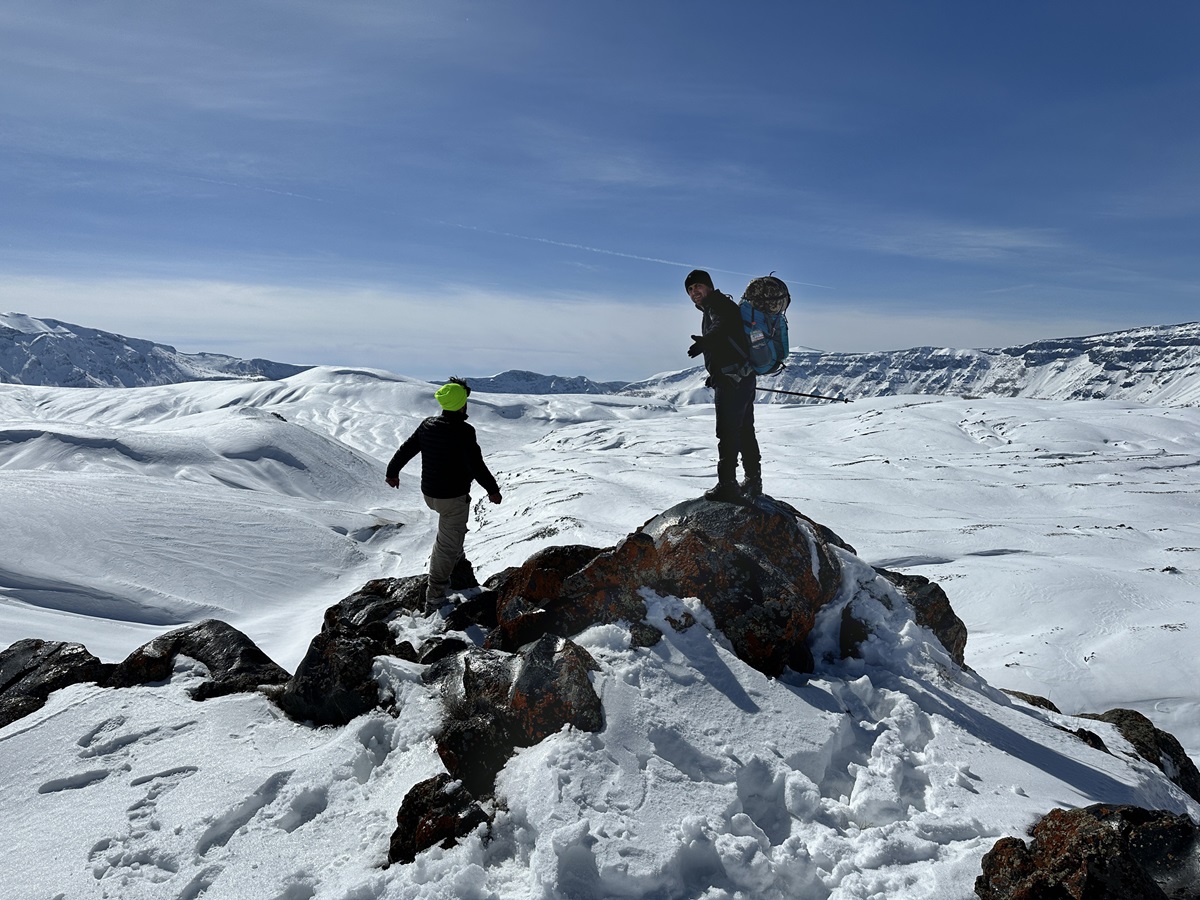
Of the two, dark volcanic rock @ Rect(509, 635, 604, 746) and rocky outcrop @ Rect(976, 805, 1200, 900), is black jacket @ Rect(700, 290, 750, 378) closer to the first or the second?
dark volcanic rock @ Rect(509, 635, 604, 746)

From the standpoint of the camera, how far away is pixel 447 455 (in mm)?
9086

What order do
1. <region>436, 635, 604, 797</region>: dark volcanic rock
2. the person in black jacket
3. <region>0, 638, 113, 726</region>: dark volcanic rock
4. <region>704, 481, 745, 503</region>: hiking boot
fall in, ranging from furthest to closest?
1. the person in black jacket
2. <region>704, 481, 745, 503</region>: hiking boot
3. <region>0, 638, 113, 726</region>: dark volcanic rock
4. <region>436, 635, 604, 797</region>: dark volcanic rock

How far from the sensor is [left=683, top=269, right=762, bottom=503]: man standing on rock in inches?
306

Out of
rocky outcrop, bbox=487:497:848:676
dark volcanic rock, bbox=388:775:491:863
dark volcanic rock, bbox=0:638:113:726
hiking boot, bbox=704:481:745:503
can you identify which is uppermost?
hiking boot, bbox=704:481:745:503

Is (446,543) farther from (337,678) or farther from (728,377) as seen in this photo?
(728,377)

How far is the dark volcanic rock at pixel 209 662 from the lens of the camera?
7.20 meters

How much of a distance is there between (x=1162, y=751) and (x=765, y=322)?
647cm

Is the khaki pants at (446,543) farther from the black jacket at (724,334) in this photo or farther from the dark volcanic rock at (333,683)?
the black jacket at (724,334)

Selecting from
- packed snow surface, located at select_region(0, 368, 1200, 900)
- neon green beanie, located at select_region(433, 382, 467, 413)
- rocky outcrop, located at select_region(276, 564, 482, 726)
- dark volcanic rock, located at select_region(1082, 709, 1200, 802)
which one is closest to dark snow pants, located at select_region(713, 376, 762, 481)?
packed snow surface, located at select_region(0, 368, 1200, 900)

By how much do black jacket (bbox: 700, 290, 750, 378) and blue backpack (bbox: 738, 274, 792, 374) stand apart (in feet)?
0.26

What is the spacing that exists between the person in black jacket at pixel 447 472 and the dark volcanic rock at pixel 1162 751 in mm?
7910

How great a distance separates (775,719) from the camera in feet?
18.8

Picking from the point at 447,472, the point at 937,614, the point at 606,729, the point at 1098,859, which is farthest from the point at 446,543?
the point at 1098,859

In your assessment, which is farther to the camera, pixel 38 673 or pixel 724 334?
pixel 724 334
